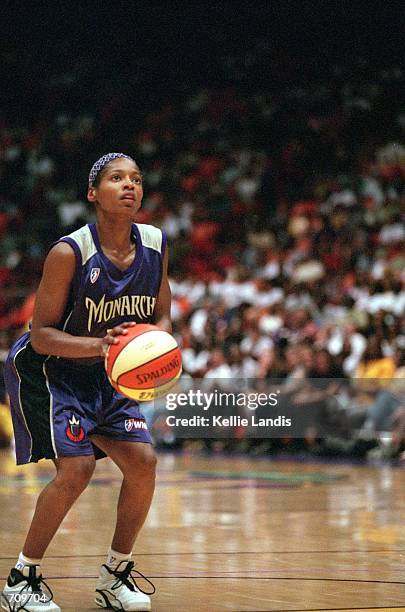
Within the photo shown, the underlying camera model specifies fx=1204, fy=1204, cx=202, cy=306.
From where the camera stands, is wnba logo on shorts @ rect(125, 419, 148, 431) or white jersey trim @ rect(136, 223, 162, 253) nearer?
wnba logo on shorts @ rect(125, 419, 148, 431)

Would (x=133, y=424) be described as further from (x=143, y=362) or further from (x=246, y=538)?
(x=246, y=538)

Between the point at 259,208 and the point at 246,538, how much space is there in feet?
37.3

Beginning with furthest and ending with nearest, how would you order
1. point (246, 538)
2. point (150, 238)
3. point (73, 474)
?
point (246, 538)
point (150, 238)
point (73, 474)

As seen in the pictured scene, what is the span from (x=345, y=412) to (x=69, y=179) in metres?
9.95

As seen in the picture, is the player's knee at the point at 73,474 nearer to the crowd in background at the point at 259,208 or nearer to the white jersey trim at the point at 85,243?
the white jersey trim at the point at 85,243

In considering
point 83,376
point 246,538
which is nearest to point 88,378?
point 83,376

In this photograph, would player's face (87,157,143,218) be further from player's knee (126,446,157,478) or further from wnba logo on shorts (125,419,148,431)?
player's knee (126,446,157,478)

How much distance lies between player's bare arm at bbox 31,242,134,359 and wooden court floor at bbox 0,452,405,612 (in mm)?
1041

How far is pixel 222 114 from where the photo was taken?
66.7 ft

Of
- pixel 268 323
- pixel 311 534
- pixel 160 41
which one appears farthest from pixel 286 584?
pixel 160 41

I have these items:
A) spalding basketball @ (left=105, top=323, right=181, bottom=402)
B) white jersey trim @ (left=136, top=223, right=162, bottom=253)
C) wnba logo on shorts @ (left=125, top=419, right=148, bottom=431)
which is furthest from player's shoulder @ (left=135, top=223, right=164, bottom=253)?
wnba logo on shorts @ (left=125, top=419, right=148, bottom=431)

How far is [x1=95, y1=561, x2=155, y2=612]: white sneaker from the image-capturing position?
4.80m

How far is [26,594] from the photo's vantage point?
4.67 m

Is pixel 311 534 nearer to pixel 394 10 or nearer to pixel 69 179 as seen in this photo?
pixel 394 10
